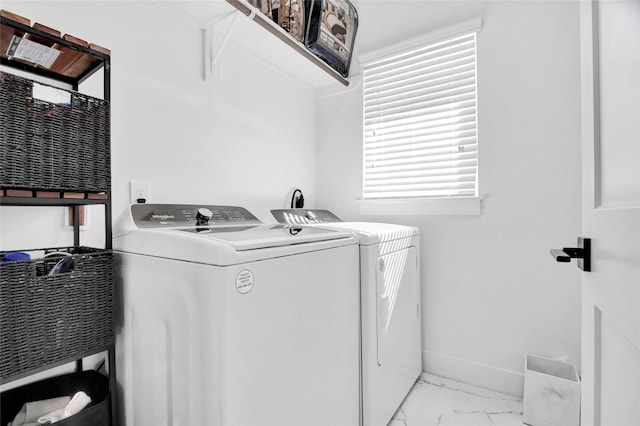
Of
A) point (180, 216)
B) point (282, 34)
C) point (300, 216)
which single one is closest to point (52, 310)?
point (180, 216)

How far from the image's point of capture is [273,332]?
3.23 feet

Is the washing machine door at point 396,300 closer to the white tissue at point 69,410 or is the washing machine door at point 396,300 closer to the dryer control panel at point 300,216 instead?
the dryer control panel at point 300,216

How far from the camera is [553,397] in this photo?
1.53 meters

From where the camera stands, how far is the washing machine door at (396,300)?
1479 mm

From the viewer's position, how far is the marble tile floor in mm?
1616

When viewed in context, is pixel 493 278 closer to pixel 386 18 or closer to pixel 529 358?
pixel 529 358

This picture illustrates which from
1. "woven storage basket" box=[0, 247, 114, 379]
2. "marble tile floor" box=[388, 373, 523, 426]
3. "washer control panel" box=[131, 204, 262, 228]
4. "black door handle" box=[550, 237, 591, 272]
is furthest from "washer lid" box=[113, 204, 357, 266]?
"marble tile floor" box=[388, 373, 523, 426]

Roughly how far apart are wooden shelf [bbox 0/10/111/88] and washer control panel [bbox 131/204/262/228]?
51cm

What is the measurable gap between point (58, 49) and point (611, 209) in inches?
59.2

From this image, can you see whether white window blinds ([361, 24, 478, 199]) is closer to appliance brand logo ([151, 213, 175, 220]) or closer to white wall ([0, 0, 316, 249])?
white wall ([0, 0, 316, 249])

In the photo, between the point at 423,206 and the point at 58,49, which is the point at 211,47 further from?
the point at 423,206

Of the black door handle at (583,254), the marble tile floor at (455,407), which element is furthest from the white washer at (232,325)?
the black door handle at (583,254)

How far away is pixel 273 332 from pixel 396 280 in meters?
0.84

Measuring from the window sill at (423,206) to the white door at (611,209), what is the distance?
1117mm
